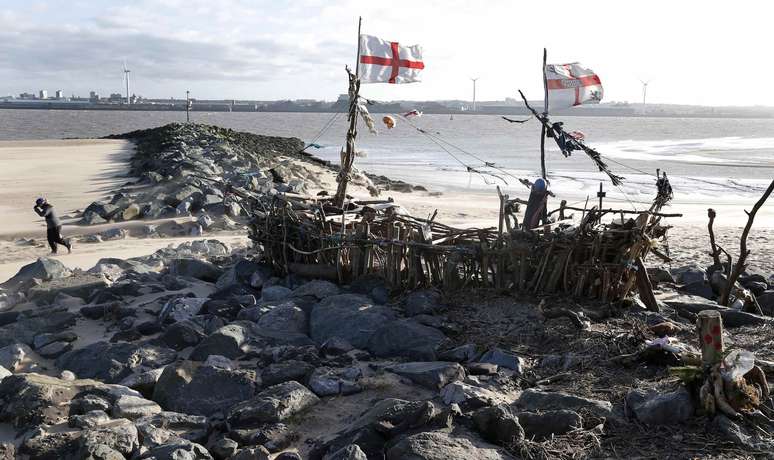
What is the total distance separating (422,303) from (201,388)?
99.9 inches

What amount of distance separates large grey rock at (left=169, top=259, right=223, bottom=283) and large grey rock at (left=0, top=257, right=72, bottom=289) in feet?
4.62

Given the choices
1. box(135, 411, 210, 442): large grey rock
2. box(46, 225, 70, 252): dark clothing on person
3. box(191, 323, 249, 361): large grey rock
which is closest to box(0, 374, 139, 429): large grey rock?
box(135, 411, 210, 442): large grey rock

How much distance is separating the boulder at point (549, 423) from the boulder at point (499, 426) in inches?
4.5

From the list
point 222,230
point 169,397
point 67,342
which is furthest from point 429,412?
point 222,230

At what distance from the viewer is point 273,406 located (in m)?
5.15

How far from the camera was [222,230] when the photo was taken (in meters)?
14.2

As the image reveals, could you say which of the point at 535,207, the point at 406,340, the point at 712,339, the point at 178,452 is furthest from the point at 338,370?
the point at 535,207

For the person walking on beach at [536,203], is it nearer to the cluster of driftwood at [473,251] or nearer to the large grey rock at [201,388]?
the cluster of driftwood at [473,251]

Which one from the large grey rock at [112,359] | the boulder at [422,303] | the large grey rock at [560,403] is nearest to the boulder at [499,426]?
the large grey rock at [560,403]

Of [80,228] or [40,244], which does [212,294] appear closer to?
[40,244]

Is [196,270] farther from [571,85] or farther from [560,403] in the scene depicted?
[560,403]

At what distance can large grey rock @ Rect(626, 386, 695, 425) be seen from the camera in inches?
191

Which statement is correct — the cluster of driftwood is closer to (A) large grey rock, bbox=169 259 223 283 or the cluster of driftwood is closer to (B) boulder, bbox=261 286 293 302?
(B) boulder, bbox=261 286 293 302

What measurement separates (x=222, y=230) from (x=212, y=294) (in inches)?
234
